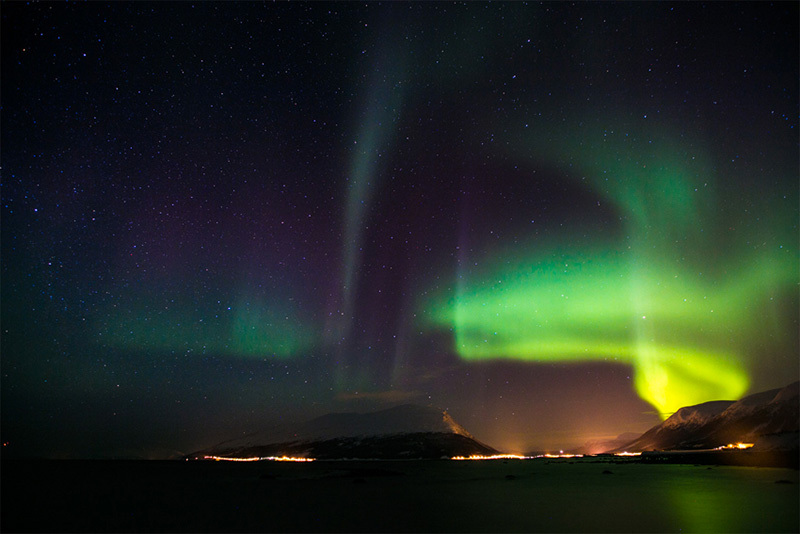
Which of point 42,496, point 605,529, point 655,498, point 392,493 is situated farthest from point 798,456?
point 42,496

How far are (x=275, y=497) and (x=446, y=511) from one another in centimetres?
2255

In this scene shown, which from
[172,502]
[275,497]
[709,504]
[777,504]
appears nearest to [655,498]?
[709,504]

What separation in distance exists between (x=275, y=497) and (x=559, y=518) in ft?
105

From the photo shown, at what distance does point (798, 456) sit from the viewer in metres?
76.8

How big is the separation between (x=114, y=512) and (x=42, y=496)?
24550mm

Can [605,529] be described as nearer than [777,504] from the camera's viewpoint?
Yes

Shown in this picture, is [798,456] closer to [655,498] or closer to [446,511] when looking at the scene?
[655,498]

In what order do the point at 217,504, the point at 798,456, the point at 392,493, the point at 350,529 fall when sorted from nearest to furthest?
the point at 350,529 → the point at 217,504 → the point at 392,493 → the point at 798,456

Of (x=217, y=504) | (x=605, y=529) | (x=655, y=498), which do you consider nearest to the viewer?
(x=605, y=529)

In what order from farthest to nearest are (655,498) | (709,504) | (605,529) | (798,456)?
(798,456), (655,498), (709,504), (605,529)

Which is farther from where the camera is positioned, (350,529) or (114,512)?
(114,512)

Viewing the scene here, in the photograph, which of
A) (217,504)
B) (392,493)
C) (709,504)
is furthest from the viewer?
(392,493)

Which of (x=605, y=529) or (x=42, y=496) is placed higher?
(x=605, y=529)

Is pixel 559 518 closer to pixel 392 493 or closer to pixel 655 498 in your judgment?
pixel 655 498
